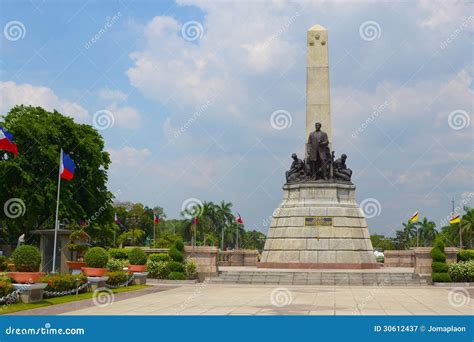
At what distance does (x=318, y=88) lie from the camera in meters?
35.1

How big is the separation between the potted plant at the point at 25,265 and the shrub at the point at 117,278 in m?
6.42

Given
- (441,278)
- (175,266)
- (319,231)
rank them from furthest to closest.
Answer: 1. (319,231)
2. (175,266)
3. (441,278)

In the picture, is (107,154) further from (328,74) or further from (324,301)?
(324,301)

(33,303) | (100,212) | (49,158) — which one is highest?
(49,158)

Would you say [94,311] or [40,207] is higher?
[40,207]

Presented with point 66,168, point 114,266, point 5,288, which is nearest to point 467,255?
point 114,266

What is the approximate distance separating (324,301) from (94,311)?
7262mm

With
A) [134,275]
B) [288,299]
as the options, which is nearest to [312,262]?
[134,275]

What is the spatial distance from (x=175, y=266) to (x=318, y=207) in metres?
8.50

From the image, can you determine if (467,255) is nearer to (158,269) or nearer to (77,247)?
(158,269)

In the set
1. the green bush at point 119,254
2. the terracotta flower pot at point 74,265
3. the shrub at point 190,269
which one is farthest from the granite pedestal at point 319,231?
the terracotta flower pot at point 74,265

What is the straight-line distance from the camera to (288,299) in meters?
19.9

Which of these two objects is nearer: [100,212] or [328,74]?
[328,74]

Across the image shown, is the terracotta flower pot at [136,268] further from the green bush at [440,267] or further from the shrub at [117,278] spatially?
the green bush at [440,267]
